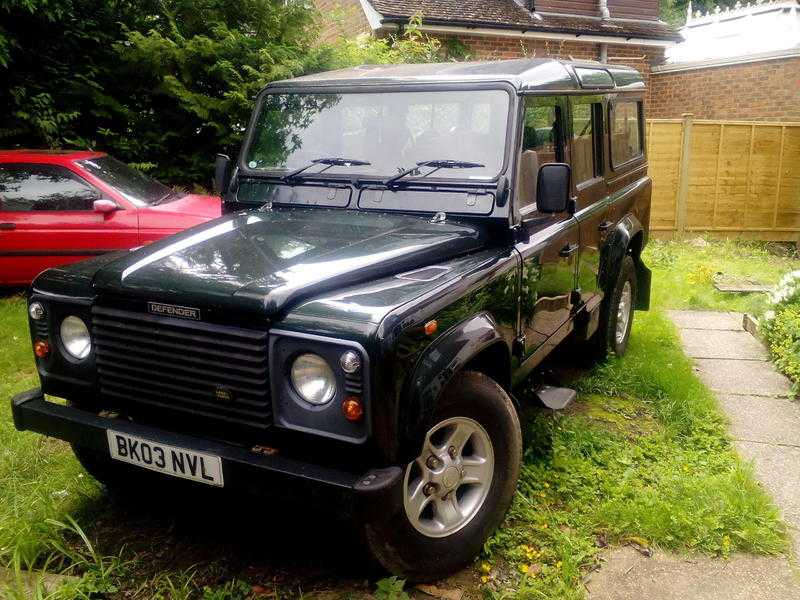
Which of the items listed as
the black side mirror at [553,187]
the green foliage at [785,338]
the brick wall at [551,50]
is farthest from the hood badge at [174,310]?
the brick wall at [551,50]

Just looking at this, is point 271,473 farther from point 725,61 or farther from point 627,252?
point 725,61

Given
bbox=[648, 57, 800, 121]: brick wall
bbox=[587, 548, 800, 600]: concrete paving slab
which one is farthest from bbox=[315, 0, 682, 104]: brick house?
bbox=[587, 548, 800, 600]: concrete paving slab

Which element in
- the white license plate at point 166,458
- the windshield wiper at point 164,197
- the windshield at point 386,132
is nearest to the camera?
the white license plate at point 166,458

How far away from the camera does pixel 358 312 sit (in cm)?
238

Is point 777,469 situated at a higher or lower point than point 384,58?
lower

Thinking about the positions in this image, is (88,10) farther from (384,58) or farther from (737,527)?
(737,527)

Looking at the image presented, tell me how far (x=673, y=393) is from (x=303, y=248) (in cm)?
303

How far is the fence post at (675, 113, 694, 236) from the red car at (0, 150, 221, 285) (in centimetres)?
748

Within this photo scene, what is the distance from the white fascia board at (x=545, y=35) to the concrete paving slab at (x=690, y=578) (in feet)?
37.8

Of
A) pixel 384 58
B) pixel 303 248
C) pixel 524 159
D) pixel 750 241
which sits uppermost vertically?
pixel 384 58

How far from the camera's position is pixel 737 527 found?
3.26 meters

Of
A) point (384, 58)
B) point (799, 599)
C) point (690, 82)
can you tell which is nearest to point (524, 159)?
point (799, 599)

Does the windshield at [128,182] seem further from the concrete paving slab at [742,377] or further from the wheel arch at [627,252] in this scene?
the concrete paving slab at [742,377]

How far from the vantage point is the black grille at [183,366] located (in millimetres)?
2438
